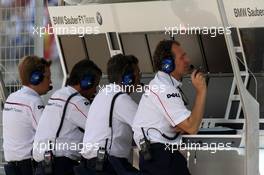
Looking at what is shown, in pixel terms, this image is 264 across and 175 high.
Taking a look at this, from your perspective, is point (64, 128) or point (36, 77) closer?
point (64, 128)

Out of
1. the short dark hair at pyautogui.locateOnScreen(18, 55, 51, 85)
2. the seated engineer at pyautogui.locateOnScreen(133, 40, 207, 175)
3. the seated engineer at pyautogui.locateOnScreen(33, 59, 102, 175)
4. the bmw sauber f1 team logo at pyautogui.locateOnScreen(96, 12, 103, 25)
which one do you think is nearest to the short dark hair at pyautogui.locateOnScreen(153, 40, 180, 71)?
the seated engineer at pyautogui.locateOnScreen(133, 40, 207, 175)

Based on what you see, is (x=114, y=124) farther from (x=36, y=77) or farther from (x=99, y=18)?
(x=99, y=18)

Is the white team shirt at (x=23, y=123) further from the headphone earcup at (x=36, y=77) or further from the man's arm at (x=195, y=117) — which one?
the man's arm at (x=195, y=117)

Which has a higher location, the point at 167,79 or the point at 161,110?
the point at 167,79

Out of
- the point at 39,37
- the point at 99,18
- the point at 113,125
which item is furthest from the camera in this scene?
the point at 39,37

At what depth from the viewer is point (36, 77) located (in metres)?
5.82

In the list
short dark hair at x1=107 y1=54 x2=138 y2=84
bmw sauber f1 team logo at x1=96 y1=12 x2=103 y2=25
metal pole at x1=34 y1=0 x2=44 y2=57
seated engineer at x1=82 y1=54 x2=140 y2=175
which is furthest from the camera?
metal pole at x1=34 y1=0 x2=44 y2=57

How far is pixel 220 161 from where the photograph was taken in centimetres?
475

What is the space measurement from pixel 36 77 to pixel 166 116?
1590mm

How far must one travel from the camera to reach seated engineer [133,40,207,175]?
4.54 meters

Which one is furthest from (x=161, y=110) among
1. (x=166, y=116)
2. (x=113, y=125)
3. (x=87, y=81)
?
(x=87, y=81)

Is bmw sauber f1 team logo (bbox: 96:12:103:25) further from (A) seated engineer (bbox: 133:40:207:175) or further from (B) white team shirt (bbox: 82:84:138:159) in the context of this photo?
(A) seated engineer (bbox: 133:40:207:175)

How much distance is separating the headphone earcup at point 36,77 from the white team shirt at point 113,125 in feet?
2.82

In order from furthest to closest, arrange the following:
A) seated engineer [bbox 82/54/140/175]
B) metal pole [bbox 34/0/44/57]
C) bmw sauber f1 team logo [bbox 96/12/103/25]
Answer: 1. metal pole [bbox 34/0/44/57]
2. bmw sauber f1 team logo [bbox 96/12/103/25]
3. seated engineer [bbox 82/54/140/175]
